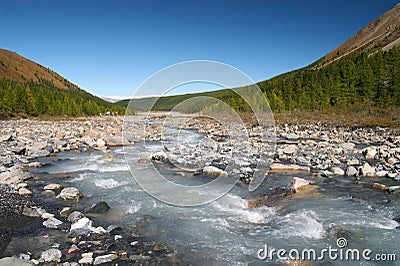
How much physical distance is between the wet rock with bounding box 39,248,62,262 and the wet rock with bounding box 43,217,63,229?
3.91 ft

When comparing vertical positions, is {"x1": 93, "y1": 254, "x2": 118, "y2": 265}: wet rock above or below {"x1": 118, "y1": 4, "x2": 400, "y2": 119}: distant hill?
below

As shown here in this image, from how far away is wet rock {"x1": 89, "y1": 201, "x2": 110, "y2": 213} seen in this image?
671 centimetres

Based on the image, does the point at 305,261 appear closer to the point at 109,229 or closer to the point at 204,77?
the point at 109,229

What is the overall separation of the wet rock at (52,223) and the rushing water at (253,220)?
0.86 m

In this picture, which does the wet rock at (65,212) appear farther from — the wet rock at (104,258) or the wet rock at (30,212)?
the wet rock at (104,258)

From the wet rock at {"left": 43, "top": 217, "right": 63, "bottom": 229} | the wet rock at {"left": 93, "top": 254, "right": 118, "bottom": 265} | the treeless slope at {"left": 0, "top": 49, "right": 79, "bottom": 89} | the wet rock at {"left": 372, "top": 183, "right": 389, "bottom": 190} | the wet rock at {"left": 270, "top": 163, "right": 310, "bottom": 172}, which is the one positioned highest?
the treeless slope at {"left": 0, "top": 49, "right": 79, "bottom": 89}

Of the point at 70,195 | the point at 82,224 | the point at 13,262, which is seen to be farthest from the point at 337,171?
the point at 13,262

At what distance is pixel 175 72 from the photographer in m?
→ 6.22

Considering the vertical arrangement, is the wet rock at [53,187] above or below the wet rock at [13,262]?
above

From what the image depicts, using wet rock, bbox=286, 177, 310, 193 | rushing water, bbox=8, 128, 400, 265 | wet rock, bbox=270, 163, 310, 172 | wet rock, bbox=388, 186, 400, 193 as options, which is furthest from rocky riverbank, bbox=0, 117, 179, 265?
wet rock, bbox=270, 163, 310, 172

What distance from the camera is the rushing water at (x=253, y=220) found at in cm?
511

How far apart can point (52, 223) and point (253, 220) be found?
425 cm

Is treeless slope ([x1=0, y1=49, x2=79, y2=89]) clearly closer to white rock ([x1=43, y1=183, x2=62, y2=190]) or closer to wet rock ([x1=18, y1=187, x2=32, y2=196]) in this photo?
white rock ([x1=43, y1=183, x2=62, y2=190])

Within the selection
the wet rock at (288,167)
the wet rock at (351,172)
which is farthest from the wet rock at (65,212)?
the wet rock at (351,172)
